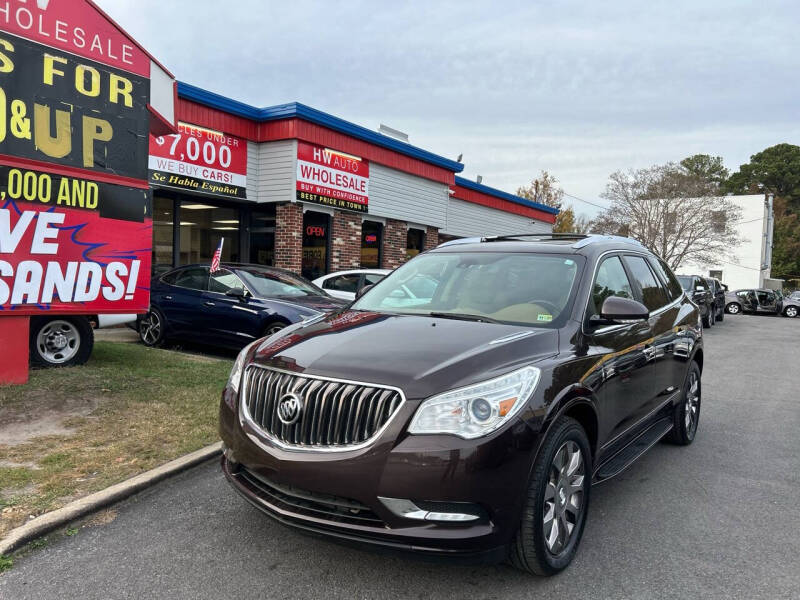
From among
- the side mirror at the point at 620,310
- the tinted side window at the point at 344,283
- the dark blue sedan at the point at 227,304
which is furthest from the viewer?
the tinted side window at the point at 344,283

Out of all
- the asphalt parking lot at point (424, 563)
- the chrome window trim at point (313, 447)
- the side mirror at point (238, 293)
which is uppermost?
the side mirror at point (238, 293)

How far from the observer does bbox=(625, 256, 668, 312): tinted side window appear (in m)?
4.72

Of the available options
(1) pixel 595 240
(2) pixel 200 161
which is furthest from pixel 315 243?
(1) pixel 595 240

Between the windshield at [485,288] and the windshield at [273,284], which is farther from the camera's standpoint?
the windshield at [273,284]

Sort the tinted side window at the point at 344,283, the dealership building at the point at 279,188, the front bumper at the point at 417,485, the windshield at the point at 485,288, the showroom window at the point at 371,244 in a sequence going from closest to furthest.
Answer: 1. the front bumper at the point at 417,485
2. the windshield at the point at 485,288
3. the tinted side window at the point at 344,283
4. the dealership building at the point at 279,188
5. the showroom window at the point at 371,244

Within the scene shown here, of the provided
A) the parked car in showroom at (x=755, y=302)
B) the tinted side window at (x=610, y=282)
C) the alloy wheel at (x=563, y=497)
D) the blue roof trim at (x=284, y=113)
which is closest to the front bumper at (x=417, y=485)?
the alloy wheel at (x=563, y=497)

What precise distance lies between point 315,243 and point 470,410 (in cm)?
1325

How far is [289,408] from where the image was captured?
294 centimetres

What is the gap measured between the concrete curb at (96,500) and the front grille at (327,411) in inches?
55.2

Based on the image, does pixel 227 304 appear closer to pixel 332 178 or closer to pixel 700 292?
pixel 332 178

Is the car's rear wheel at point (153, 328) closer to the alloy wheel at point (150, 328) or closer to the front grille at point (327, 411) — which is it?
the alloy wheel at point (150, 328)

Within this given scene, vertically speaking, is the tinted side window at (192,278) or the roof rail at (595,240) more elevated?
the roof rail at (595,240)

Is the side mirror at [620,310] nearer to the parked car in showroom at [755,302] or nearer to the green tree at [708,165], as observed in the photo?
the parked car in showroom at [755,302]

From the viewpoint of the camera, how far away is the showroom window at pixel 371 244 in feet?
57.5
